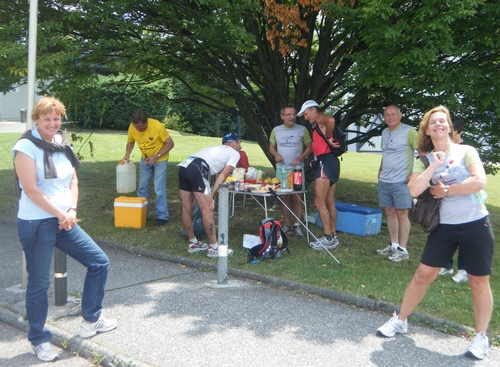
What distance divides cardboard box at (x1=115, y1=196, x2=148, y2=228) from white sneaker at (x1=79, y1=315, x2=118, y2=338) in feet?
13.2

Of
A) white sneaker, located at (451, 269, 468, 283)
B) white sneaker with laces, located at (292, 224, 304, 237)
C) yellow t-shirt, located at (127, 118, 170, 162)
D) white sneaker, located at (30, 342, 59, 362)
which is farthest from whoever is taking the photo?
yellow t-shirt, located at (127, 118, 170, 162)

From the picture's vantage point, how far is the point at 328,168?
7391 mm

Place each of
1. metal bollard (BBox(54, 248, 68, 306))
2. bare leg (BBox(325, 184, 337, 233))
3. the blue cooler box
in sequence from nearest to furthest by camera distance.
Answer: metal bollard (BBox(54, 248, 68, 306)) < bare leg (BBox(325, 184, 337, 233)) < the blue cooler box

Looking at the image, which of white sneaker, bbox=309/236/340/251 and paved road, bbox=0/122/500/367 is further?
white sneaker, bbox=309/236/340/251

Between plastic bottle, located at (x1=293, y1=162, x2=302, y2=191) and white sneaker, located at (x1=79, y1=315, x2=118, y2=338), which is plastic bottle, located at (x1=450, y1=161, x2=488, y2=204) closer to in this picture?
white sneaker, located at (x1=79, y1=315, x2=118, y2=338)

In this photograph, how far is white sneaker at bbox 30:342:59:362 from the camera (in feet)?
13.5

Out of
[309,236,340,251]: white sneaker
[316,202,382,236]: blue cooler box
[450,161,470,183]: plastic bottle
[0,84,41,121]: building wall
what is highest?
[0,84,41,121]: building wall

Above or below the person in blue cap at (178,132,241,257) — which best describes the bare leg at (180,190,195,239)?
below

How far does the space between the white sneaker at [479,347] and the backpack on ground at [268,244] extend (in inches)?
118

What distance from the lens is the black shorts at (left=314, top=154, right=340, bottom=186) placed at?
7383 mm

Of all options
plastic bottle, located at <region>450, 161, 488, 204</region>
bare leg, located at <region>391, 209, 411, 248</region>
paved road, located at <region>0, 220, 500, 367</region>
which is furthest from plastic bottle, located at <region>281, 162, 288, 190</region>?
plastic bottle, located at <region>450, 161, 488, 204</region>

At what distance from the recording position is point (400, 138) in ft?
22.5

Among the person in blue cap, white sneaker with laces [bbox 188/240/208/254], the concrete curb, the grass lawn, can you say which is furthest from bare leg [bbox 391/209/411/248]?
the concrete curb

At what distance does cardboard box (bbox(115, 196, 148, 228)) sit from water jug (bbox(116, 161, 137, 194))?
699 millimetres
